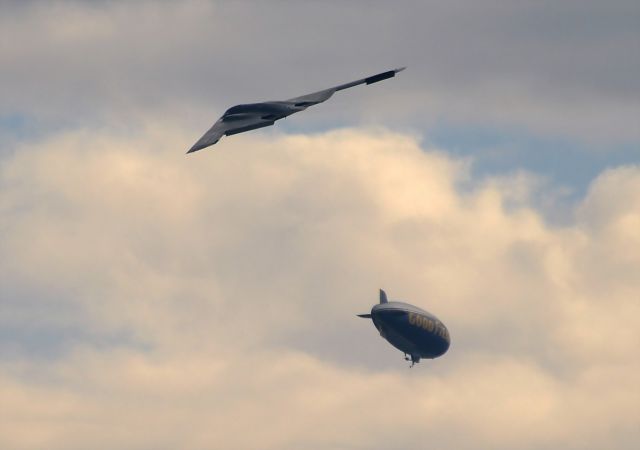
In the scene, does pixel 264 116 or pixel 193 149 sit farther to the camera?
pixel 264 116

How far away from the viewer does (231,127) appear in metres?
196

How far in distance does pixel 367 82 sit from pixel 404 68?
699 cm

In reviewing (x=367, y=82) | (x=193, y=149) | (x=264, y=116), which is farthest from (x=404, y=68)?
(x=193, y=149)

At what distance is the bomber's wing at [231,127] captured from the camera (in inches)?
7574

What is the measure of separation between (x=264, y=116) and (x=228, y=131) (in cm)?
701

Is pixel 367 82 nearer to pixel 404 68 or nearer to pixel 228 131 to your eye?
pixel 404 68

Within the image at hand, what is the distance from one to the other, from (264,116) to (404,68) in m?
20.5

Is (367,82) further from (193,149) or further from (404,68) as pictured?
(193,149)

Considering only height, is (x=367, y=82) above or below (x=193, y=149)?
above

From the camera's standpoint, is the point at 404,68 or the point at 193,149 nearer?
the point at 193,149

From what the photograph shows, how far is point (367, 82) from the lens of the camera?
637 ft

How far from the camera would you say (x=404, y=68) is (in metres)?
198

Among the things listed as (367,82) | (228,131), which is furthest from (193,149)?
(367,82)

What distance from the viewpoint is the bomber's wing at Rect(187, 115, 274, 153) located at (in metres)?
192
